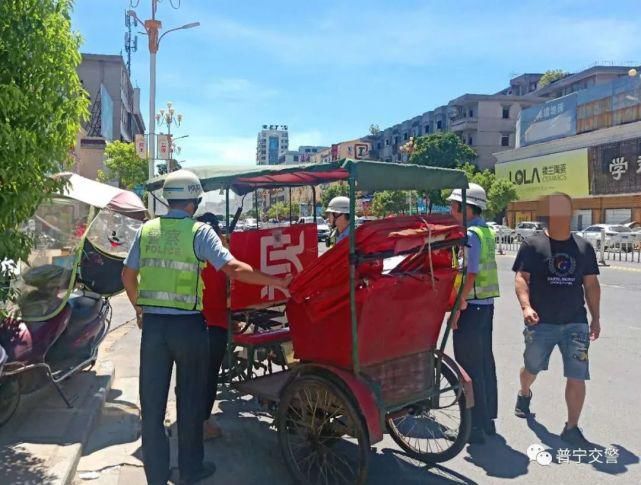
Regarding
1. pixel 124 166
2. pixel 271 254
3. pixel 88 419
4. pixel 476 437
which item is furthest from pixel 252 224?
pixel 124 166

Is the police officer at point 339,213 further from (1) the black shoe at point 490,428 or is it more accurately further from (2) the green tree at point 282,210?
(1) the black shoe at point 490,428

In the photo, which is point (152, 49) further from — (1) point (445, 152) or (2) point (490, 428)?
(1) point (445, 152)

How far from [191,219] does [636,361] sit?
5.63 metres

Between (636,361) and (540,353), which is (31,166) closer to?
(540,353)

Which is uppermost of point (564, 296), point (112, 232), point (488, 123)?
point (488, 123)

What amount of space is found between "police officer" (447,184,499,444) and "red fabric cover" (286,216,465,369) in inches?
22.2

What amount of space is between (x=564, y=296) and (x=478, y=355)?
2.52 feet

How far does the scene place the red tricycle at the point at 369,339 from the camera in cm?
353

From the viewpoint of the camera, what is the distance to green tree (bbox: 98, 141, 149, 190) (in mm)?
35094

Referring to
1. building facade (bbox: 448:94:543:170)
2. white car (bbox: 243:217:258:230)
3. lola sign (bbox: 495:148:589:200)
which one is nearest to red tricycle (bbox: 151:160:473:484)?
white car (bbox: 243:217:258:230)

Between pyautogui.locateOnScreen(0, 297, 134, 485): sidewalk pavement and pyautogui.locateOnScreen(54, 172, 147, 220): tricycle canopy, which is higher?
pyautogui.locateOnScreen(54, 172, 147, 220): tricycle canopy

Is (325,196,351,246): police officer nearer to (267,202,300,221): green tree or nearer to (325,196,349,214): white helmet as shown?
(325,196,349,214): white helmet

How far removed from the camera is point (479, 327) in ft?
15.0

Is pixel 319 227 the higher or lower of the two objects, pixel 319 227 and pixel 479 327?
the higher
